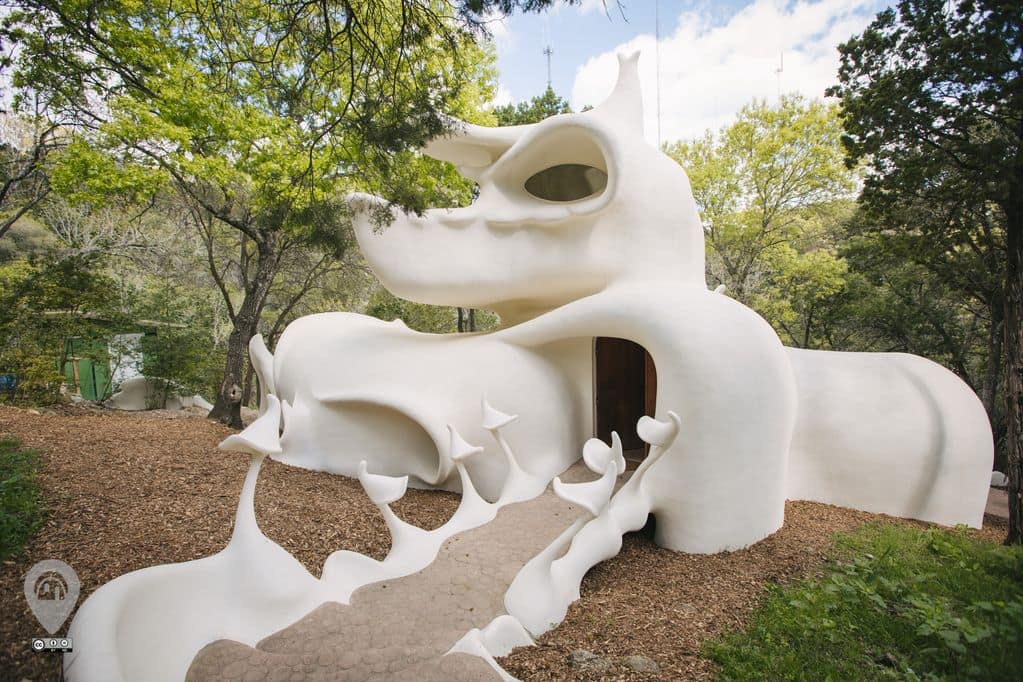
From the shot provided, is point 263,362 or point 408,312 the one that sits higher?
point 408,312

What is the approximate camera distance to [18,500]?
4570 mm

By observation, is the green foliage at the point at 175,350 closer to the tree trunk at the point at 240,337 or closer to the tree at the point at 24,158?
the tree trunk at the point at 240,337

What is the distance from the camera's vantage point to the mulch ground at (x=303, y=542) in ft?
11.5

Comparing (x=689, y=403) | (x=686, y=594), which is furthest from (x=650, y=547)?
(x=689, y=403)

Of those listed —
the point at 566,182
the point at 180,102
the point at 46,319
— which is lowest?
the point at 46,319

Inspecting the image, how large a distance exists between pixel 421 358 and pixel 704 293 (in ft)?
13.4

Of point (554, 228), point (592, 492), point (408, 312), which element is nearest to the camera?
point (592, 492)

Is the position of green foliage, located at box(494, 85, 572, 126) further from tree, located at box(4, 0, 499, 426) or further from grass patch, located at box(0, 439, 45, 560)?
grass patch, located at box(0, 439, 45, 560)

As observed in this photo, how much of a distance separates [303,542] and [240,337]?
792 cm

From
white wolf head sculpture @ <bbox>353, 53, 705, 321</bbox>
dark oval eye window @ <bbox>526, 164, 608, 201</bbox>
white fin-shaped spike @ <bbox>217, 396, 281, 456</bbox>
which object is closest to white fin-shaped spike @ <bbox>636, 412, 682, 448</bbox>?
white fin-shaped spike @ <bbox>217, 396, 281, 456</bbox>

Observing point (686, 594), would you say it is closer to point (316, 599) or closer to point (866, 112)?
point (316, 599)

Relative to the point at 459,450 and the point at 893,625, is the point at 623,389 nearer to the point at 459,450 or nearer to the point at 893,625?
the point at 459,450

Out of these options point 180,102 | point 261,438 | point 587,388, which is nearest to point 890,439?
point 587,388

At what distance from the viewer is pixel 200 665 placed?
9.45ft
